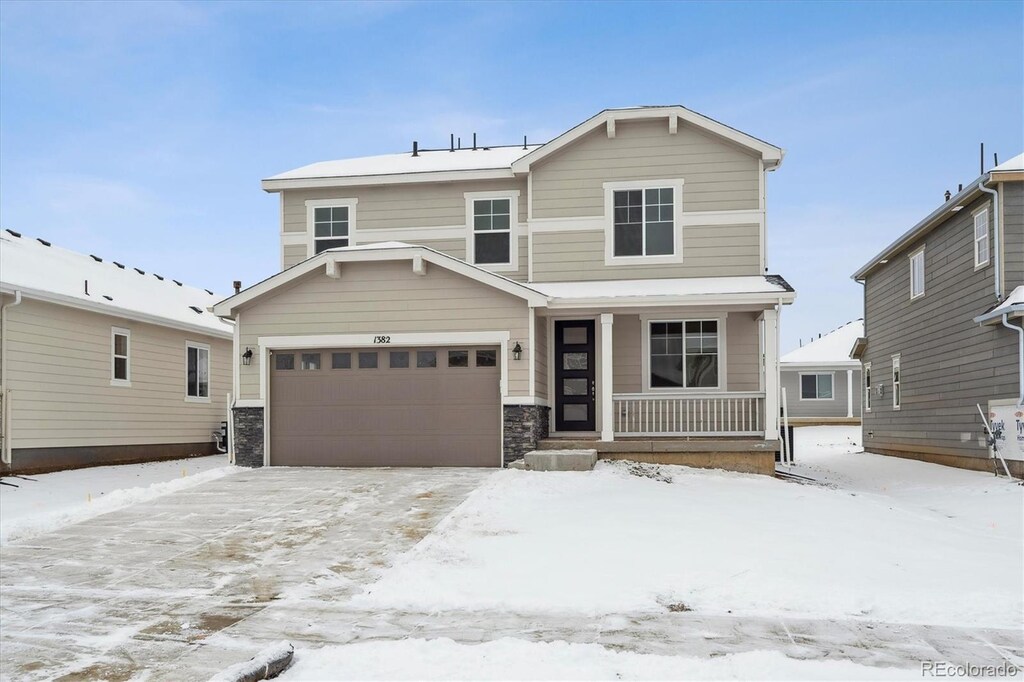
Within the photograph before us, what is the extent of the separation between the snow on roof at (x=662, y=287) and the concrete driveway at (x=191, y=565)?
162 inches

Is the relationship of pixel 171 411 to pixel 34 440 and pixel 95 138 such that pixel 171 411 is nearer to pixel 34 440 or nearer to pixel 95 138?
pixel 34 440

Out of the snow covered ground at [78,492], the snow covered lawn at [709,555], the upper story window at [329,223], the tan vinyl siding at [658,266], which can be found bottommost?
the snow covered ground at [78,492]

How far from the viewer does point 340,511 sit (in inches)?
442

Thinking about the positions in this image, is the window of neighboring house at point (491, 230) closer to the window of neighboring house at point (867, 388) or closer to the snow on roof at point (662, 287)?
the snow on roof at point (662, 287)

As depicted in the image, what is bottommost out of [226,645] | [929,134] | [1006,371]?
[226,645]

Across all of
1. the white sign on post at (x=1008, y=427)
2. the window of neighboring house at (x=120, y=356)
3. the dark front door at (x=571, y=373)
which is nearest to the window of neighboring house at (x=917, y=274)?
the white sign on post at (x=1008, y=427)

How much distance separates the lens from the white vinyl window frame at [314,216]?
704 inches

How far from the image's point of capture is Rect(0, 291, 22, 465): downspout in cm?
1593

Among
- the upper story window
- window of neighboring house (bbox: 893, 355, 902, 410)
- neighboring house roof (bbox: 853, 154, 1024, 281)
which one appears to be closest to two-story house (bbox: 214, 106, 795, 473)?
the upper story window

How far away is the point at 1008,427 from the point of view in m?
15.5

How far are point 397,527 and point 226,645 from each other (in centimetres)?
384

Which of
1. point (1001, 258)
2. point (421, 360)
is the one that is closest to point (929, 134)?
point (1001, 258)

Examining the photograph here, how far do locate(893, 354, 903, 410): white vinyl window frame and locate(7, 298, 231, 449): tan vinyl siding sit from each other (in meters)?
18.8

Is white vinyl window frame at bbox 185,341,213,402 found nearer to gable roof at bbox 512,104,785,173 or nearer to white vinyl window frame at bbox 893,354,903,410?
gable roof at bbox 512,104,785,173
